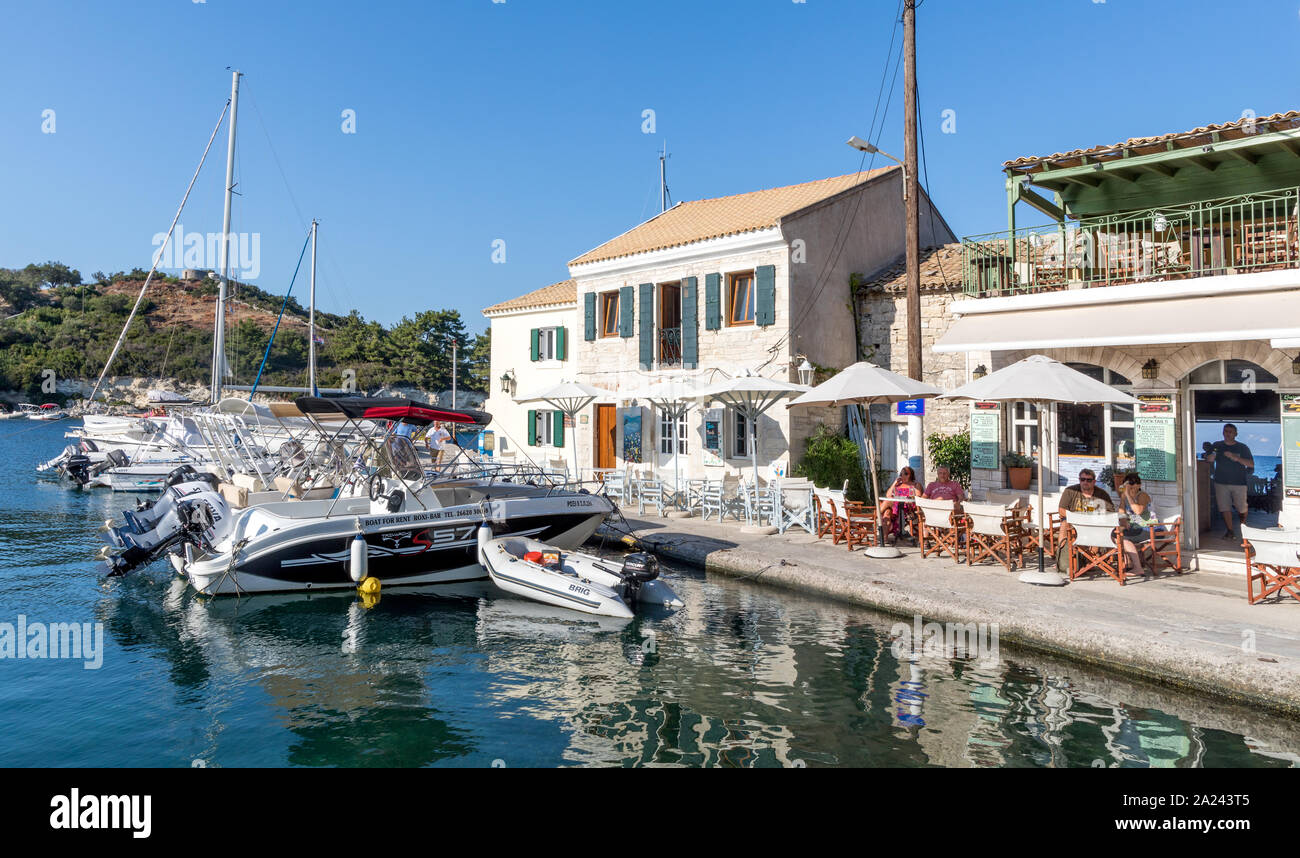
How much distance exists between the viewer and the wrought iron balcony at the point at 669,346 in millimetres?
18703

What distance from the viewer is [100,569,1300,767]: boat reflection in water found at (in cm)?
617

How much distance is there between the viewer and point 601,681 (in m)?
8.04

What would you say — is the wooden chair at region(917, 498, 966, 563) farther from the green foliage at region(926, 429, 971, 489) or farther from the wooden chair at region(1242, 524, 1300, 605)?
the green foliage at region(926, 429, 971, 489)

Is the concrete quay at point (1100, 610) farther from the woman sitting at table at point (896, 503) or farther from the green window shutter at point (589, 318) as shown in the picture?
the green window shutter at point (589, 318)

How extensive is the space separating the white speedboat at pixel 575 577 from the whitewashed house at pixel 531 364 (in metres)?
10.2

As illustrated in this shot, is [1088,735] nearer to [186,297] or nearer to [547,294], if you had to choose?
[547,294]

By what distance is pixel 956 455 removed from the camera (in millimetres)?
15219

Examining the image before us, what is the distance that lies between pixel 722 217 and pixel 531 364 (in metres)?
8.02

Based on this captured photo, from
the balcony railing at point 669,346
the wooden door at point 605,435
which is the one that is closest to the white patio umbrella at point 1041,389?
the balcony railing at point 669,346

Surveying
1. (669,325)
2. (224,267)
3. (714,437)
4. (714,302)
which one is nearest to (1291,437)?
(714,437)

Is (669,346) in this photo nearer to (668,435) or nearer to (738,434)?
(668,435)

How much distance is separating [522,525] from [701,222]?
10.9 m

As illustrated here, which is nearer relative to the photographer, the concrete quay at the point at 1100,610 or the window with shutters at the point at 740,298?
the concrete quay at the point at 1100,610

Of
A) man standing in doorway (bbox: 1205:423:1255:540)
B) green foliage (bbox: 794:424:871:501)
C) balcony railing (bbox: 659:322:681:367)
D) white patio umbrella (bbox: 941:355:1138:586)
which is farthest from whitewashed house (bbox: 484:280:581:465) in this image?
man standing in doorway (bbox: 1205:423:1255:540)
